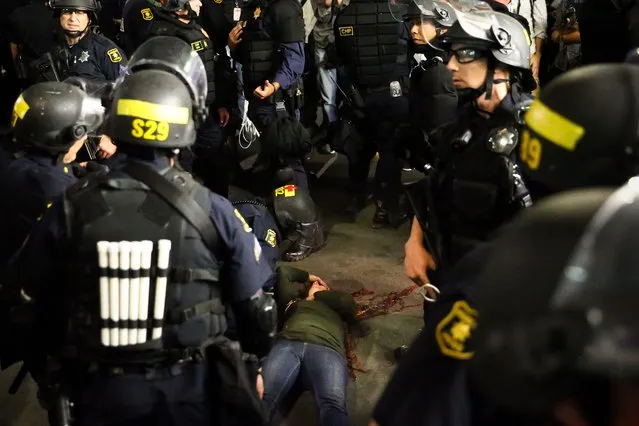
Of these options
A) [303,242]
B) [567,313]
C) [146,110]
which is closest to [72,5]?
[303,242]

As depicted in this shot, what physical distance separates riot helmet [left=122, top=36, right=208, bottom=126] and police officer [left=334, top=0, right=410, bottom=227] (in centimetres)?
303

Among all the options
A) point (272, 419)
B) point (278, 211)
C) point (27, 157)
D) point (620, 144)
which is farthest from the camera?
point (278, 211)

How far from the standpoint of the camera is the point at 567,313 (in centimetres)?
93

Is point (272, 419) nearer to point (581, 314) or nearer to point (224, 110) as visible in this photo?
point (581, 314)

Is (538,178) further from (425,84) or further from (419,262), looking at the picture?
(425,84)

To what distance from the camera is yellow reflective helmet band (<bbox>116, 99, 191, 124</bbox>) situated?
229 centimetres

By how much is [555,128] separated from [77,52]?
4.25 metres

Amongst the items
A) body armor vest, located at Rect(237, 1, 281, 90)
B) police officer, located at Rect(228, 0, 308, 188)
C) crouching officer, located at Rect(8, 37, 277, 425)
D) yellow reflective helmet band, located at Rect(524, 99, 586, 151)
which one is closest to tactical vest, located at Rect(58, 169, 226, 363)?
crouching officer, located at Rect(8, 37, 277, 425)

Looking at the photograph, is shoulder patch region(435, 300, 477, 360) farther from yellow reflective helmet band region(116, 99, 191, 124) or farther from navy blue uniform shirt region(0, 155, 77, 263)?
navy blue uniform shirt region(0, 155, 77, 263)

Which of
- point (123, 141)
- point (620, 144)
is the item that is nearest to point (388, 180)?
point (123, 141)

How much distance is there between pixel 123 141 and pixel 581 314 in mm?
1734

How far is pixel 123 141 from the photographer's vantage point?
7.55 ft

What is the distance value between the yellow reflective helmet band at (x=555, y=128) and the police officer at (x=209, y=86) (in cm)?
407

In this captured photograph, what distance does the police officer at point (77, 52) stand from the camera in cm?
490
